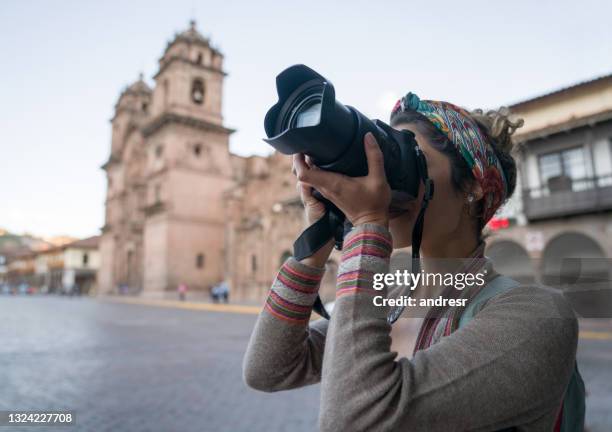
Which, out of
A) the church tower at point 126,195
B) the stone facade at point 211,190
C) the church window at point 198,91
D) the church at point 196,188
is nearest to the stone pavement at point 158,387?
the stone facade at point 211,190

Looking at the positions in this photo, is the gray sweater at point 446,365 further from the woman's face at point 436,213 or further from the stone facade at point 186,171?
the stone facade at point 186,171

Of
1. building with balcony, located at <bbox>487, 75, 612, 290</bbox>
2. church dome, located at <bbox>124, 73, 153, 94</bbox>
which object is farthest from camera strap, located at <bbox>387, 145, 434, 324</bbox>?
church dome, located at <bbox>124, 73, 153, 94</bbox>

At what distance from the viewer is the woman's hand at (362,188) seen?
100 centimetres

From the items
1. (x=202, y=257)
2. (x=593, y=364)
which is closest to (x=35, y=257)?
(x=202, y=257)

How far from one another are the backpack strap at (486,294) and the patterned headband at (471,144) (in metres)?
0.24

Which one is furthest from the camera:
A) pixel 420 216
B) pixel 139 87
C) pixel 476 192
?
pixel 139 87

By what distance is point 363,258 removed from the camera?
3.18ft

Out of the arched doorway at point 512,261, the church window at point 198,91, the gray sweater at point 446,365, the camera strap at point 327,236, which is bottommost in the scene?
the gray sweater at point 446,365

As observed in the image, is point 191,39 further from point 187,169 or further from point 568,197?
point 568,197

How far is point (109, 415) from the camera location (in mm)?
4191

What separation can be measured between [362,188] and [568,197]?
53.2 ft

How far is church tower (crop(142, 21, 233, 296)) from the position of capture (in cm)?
3409

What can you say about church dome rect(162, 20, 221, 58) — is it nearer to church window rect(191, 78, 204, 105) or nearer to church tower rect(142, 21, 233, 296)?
church tower rect(142, 21, 233, 296)

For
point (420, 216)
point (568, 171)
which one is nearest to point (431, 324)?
point (420, 216)
